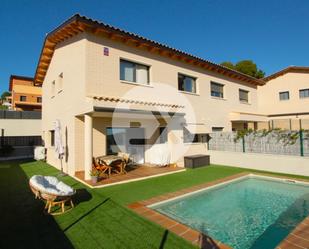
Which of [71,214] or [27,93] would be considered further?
[27,93]

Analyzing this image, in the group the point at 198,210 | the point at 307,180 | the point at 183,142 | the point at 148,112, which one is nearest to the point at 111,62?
the point at 148,112

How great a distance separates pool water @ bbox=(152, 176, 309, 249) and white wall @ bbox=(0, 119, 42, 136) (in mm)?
31240

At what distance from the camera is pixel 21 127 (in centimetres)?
3319

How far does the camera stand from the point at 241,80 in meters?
30.0

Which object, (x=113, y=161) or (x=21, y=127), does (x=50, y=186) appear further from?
(x=21, y=127)

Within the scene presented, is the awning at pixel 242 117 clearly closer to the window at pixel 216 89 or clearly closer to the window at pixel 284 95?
the window at pixel 216 89

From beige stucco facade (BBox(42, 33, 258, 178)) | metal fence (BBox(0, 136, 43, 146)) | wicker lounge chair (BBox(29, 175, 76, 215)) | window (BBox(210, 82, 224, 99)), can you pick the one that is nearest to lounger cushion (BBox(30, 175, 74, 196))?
wicker lounge chair (BBox(29, 175, 76, 215))

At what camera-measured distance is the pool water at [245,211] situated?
7.47m

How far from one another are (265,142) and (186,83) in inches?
377

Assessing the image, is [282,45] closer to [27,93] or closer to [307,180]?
[307,180]

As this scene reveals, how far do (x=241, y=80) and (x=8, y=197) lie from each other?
29333 mm

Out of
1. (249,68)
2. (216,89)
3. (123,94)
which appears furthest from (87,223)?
(249,68)

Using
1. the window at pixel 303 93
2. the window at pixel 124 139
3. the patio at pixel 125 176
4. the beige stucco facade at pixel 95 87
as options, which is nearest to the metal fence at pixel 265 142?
the beige stucco facade at pixel 95 87

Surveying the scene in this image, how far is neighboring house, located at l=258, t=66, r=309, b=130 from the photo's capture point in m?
33.2
